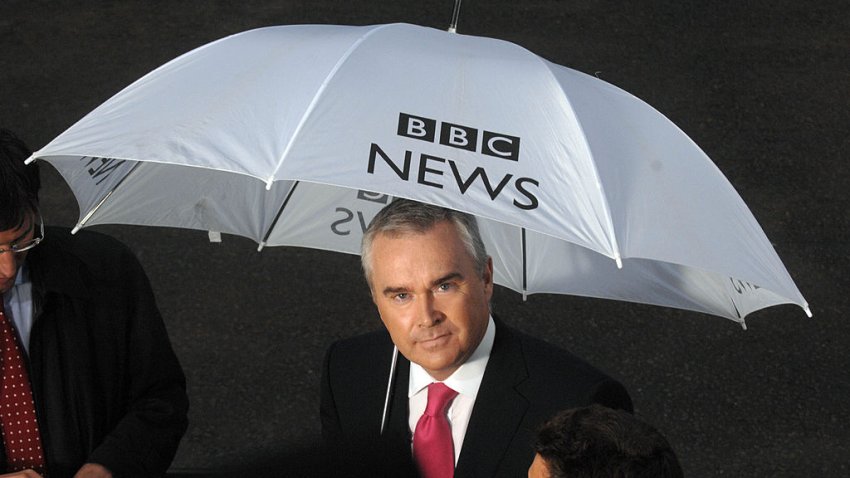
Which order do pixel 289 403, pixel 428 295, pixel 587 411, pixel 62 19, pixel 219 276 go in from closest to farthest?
pixel 587 411 < pixel 428 295 < pixel 289 403 < pixel 219 276 < pixel 62 19

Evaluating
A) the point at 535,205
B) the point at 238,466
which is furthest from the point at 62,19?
the point at 238,466

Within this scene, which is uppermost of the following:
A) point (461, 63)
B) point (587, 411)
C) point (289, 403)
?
point (461, 63)

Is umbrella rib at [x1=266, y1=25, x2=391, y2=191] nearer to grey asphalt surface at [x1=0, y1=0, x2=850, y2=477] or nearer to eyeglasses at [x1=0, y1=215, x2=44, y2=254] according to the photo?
eyeglasses at [x1=0, y1=215, x2=44, y2=254]

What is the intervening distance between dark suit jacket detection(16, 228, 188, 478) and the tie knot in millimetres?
975

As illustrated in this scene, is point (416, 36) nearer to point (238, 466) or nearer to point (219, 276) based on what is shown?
point (238, 466)

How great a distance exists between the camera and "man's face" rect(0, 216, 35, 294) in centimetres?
299

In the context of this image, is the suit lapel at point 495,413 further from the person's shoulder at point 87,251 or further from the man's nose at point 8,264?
the man's nose at point 8,264

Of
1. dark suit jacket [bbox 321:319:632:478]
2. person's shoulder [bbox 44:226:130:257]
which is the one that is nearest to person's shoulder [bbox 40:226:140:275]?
person's shoulder [bbox 44:226:130:257]

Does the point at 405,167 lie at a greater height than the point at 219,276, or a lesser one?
greater

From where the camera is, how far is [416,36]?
3031 mm

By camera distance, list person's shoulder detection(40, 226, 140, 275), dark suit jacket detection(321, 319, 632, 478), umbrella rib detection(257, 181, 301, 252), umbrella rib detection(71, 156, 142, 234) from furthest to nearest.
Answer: umbrella rib detection(257, 181, 301, 252) → umbrella rib detection(71, 156, 142, 234) → person's shoulder detection(40, 226, 140, 275) → dark suit jacket detection(321, 319, 632, 478)

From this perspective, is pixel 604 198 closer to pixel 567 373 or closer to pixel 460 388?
pixel 567 373

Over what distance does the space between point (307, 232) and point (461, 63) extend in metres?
1.02

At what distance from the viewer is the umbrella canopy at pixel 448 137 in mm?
2625
